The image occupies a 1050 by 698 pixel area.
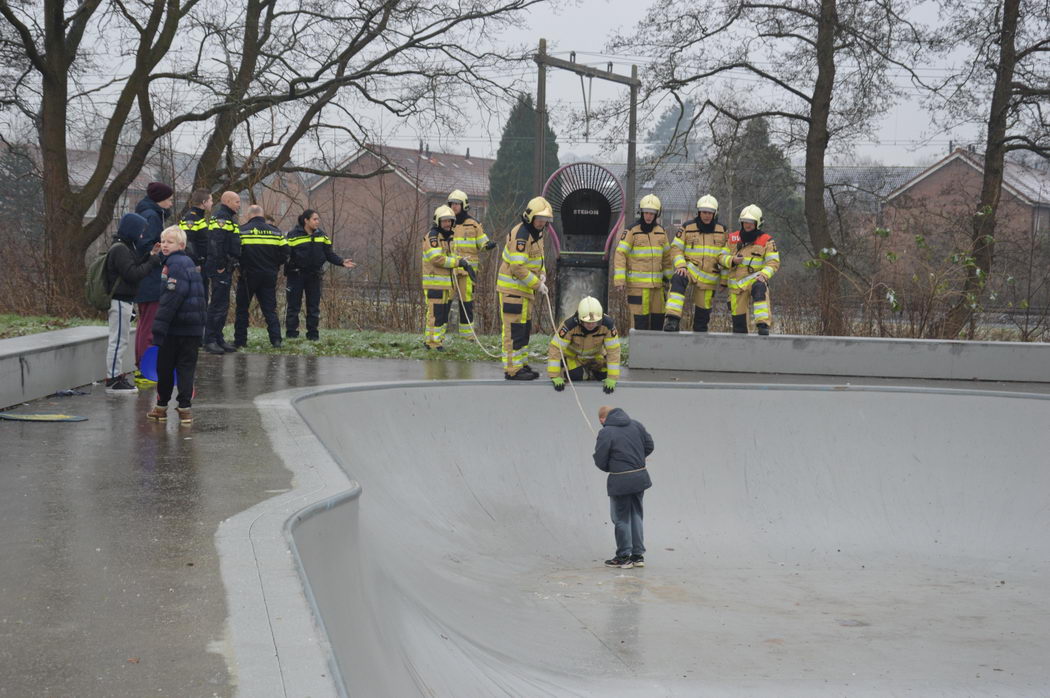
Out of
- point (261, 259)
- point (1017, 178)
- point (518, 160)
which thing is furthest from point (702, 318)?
point (518, 160)

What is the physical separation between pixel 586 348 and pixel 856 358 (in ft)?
15.4

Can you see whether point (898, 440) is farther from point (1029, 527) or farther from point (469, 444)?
point (469, 444)

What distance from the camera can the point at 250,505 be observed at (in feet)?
20.3

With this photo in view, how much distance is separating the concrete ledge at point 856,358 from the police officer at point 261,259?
4.97 meters

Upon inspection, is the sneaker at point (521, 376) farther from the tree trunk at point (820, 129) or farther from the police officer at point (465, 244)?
the tree trunk at point (820, 129)

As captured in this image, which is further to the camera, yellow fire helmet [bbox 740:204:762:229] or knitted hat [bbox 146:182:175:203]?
yellow fire helmet [bbox 740:204:762:229]

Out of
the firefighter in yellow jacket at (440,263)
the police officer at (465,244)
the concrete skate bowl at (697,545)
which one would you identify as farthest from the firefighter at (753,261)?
the firefighter in yellow jacket at (440,263)

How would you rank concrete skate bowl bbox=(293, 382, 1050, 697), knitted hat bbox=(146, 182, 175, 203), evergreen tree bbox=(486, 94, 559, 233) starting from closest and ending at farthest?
concrete skate bowl bbox=(293, 382, 1050, 697), knitted hat bbox=(146, 182, 175, 203), evergreen tree bbox=(486, 94, 559, 233)

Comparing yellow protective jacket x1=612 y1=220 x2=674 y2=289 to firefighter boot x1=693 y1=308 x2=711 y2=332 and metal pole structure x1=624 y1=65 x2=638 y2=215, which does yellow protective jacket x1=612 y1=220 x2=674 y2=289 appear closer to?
firefighter boot x1=693 y1=308 x2=711 y2=332

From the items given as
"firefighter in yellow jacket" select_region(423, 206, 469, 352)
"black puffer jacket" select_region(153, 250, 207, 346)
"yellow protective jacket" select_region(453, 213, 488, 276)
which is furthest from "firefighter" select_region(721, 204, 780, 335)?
"black puffer jacket" select_region(153, 250, 207, 346)

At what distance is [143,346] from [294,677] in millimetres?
7764

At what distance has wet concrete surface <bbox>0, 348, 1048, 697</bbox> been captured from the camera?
382 centimetres

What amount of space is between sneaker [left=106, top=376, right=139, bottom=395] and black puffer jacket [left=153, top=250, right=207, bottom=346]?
84.6 inches

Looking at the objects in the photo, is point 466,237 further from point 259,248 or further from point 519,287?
point 519,287
